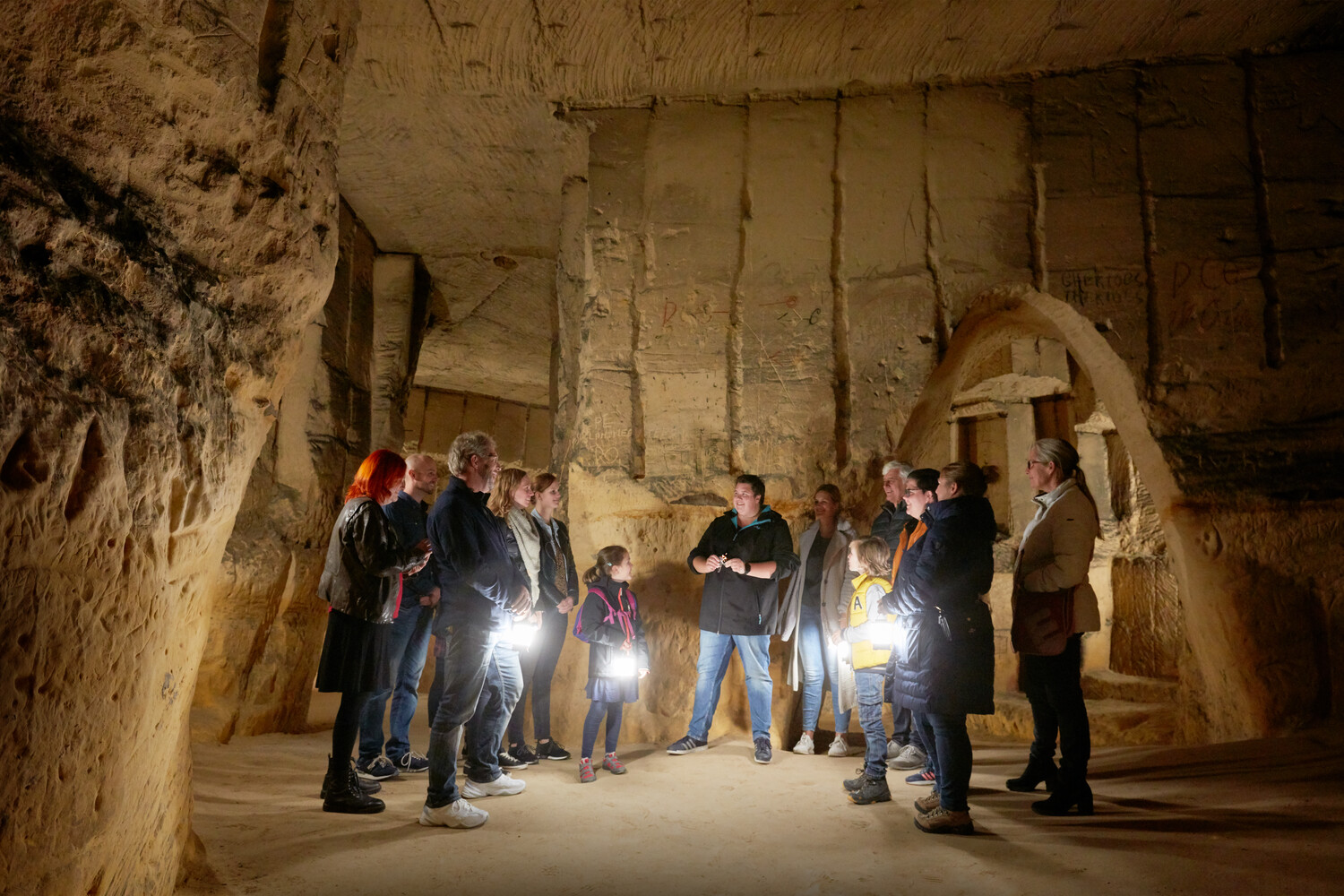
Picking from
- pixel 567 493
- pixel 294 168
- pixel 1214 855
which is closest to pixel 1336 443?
pixel 1214 855

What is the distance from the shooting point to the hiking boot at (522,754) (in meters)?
4.43

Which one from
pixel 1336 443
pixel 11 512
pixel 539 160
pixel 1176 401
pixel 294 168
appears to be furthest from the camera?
pixel 539 160

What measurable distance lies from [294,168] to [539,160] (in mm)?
4293

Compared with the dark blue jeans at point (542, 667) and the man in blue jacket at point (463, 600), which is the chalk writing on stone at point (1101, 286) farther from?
the man in blue jacket at point (463, 600)

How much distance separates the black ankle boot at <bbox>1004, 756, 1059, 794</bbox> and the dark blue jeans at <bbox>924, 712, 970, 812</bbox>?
85 cm

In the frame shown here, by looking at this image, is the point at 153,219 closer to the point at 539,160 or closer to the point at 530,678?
the point at 530,678

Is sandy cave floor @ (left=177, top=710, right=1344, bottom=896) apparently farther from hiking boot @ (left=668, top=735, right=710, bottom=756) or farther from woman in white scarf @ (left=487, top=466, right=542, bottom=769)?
hiking boot @ (left=668, top=735, right=710, bottom=756)

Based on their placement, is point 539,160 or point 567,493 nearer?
point 567,493

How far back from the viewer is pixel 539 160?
658 centimetres

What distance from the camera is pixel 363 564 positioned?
331 cm

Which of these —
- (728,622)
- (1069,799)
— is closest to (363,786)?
(728,622)

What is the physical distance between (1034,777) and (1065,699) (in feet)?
1.96

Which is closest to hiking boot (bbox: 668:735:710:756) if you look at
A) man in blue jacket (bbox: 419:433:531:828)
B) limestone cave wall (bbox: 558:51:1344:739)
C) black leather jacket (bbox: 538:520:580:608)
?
limestone cave wall (bbox: 558:51:1344:739)

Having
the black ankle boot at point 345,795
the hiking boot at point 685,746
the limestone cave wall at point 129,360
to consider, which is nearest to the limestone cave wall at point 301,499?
the black ankle boot at point 345,795
